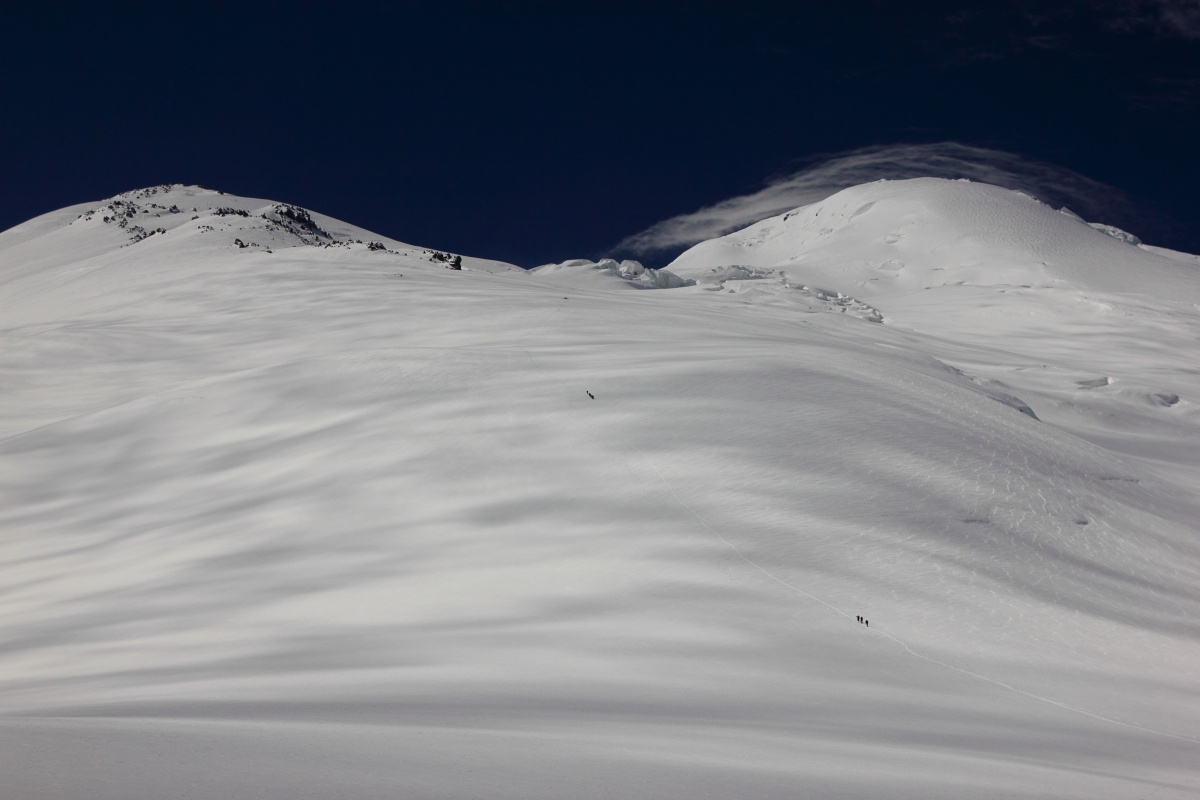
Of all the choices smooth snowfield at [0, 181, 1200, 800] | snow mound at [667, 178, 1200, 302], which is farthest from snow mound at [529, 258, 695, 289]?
smooth snowfield at [0, 181, 1200, 800]

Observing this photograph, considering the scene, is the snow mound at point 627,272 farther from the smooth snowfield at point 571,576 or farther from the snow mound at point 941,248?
the smooth snowfield at point 571,576

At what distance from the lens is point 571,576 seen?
551 cm

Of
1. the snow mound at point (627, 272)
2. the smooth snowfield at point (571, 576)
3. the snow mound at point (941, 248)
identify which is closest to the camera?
the smooth snowfield at point (571, 576)

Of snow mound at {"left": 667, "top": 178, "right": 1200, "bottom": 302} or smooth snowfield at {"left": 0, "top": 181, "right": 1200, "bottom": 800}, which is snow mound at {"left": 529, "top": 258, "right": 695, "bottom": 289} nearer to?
snow mound at {"left": 667, "top": 178, "right": 1200, "bottom": 302}

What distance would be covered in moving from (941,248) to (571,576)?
4382 centimetres

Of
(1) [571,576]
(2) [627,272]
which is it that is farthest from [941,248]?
(1) [571,576]

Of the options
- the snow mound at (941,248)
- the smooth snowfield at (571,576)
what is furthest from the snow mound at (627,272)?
the smooth snowfield at (571,576)

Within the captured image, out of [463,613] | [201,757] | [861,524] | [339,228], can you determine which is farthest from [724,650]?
[339,228]

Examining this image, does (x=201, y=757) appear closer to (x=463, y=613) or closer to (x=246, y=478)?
(x=463, y=613)

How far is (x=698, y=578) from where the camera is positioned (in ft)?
Answer: 17.7

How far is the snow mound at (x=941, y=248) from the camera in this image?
39188mm

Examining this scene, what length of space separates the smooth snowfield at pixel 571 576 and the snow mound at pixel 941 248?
85.4ft

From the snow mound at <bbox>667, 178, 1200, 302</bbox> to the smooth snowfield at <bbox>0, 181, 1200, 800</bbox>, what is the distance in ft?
85.4

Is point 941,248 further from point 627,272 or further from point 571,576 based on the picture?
point 571,576
